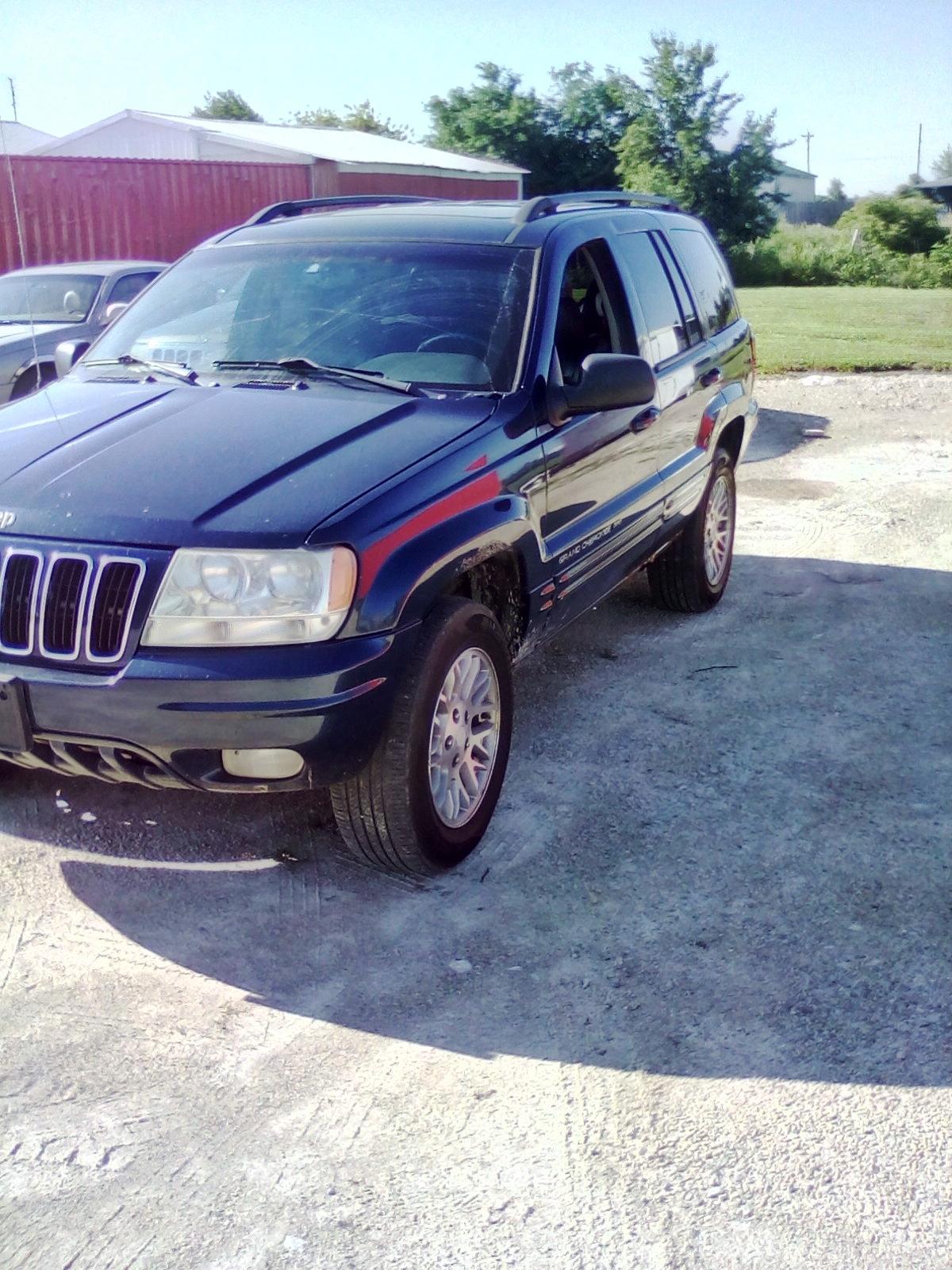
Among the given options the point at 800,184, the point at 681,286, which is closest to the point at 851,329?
the point at 681,286

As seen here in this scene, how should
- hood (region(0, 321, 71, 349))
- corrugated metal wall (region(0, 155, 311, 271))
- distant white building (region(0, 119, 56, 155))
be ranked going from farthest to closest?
distant white building (region(0, 119, 56, 155)), corrugated metal wall (region(0, 155, 311, 271)), hood (region(0, 321, 71, 349))

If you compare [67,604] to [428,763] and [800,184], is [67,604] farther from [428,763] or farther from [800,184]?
[800,184]

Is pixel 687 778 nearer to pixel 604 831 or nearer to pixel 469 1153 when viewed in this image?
pixel 604 831

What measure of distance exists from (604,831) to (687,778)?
0.55 metres

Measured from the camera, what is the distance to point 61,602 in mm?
3338

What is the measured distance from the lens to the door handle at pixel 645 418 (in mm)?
5176

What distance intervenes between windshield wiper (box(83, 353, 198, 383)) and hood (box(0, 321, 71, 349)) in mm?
4835

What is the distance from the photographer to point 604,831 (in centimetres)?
419

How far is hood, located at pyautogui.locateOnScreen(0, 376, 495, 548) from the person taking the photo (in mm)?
3361

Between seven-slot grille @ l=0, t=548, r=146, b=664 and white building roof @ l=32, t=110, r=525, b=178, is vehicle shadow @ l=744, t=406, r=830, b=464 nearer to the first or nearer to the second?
seven-slot grille @ l=0, t=548, r=146, b=664

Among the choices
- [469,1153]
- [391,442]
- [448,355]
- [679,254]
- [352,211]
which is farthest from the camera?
[679,254]

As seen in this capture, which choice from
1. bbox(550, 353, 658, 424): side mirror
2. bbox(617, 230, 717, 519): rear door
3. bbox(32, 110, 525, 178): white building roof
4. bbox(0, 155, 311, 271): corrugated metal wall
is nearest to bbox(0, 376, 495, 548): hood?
bbox(550, 353, 658, 424): side mirror

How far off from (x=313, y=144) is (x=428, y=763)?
25.7 m

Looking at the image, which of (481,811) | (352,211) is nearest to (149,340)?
(352,211)
